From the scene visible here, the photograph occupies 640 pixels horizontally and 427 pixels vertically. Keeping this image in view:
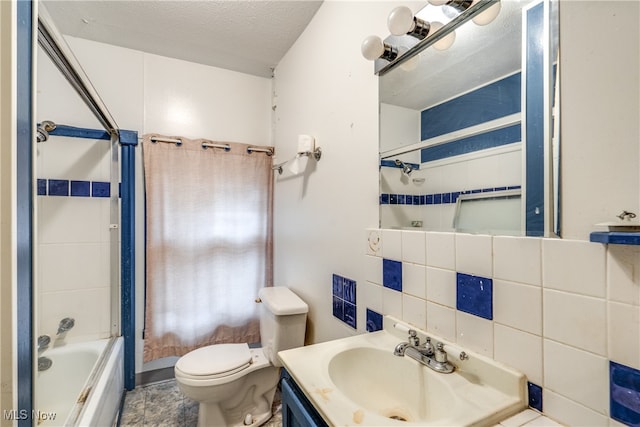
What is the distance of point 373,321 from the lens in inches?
46.4

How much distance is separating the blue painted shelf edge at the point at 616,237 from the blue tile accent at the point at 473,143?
0.30m

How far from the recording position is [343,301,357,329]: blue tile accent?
130cm

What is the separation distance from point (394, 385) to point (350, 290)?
46cm

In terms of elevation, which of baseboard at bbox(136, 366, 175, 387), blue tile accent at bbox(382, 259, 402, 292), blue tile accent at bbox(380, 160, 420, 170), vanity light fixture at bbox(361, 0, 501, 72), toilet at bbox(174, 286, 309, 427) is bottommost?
baseboard at bbox(136, 366, 175, 387)

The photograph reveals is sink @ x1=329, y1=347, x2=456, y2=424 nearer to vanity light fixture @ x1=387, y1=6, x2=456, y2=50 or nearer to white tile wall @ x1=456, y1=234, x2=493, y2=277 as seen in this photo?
white tile wall @ x1=456, y1=234, x2=493, y2=277

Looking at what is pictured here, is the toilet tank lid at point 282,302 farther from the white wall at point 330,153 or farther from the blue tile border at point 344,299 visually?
the blue tile border at point 344,299

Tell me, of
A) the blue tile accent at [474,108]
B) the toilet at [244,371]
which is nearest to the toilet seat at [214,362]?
the toilet at [244,371]

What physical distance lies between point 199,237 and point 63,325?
2.85 ft

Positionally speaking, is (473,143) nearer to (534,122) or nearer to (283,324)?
(534,122)

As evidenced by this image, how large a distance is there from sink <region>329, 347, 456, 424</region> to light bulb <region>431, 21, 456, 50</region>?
40.3 inches

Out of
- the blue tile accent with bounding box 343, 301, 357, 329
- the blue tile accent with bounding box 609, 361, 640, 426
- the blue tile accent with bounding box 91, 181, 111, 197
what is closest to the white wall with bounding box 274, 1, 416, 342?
the blue tile accent with bounding box 343, 301, 357, 329

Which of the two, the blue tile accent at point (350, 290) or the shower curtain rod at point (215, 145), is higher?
the shower curtain rod at point (215, 145)

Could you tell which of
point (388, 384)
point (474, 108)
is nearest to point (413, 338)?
point (388, 384)

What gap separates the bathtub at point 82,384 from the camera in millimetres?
1114
